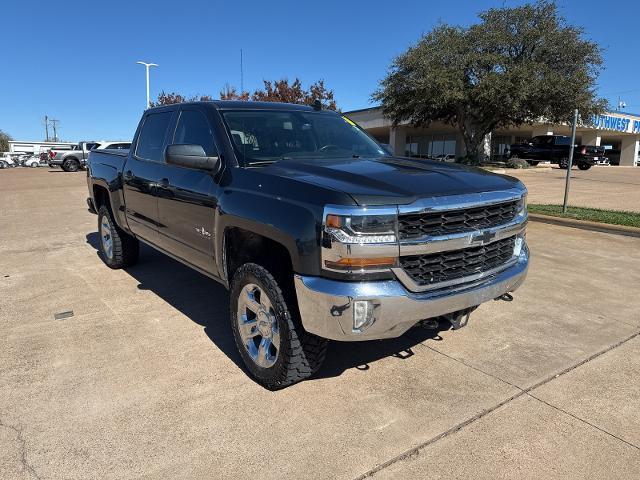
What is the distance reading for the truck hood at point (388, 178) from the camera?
2.80 meters

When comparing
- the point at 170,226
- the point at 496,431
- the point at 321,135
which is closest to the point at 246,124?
the point at 321,135

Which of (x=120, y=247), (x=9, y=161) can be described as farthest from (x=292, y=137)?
(x=9, y=161)

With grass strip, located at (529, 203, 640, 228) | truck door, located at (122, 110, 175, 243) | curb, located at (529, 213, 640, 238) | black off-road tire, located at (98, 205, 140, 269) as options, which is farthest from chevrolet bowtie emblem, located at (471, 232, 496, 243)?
grass strip, located at (529, 203, 640, 228)

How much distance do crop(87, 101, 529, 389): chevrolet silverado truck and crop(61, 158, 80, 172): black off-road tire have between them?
34008 mm

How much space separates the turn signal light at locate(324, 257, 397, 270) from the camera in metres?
2.69

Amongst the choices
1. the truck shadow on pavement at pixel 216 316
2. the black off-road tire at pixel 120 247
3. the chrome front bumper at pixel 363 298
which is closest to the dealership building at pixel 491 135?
the black off-road tire at pixel 120 247

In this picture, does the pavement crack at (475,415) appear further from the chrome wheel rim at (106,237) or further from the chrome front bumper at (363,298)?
the chrome wheel rim at (106,237)

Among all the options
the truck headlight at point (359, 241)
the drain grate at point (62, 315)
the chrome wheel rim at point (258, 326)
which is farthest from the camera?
the drain grate at point (62, 315)

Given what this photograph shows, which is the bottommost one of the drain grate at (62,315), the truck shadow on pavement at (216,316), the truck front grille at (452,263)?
the drain grate at (62,315)

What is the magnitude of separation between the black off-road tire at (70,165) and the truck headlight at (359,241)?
36.4m

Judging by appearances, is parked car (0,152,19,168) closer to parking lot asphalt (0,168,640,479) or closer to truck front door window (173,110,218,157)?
parking lot asphalt (0,168,640,479)

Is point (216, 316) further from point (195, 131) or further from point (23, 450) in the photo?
point (23, 450)

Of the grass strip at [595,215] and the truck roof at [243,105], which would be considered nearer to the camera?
the truck roof at [243,105]

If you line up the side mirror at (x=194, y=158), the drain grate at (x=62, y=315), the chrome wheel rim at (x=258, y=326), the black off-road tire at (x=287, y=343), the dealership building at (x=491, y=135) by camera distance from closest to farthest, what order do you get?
the black off-road tire at (x=287, y=343) < the chrome wheel rim at (x=258, y=326) < the side mirror at (x=194, y=158) < the drain grate at (x=62, y=315) < the dealership building at (x=491, y=135)
